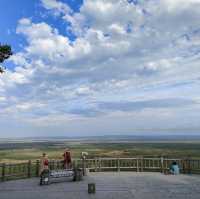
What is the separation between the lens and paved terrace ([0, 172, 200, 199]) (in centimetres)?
1471

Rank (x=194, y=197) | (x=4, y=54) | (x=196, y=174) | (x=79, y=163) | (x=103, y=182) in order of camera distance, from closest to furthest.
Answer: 1. (x=4, y=54)
2. (x=194, y=197)
3. (x=103, y=182)
4. (x=196, y=174)
5. (x=79, y=163)

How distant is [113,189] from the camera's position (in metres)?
16.5

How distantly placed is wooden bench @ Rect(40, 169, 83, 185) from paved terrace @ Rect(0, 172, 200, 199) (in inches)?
17.7

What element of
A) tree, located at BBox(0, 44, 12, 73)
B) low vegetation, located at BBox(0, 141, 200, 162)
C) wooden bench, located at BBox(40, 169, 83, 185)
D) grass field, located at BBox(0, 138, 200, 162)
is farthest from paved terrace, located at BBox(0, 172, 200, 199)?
grass field, located at BBox(0, 138, 200, 162)

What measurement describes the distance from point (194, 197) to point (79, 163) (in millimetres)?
14034

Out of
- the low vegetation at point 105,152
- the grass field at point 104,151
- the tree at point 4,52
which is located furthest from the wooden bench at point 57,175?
the grass field at point 104,151

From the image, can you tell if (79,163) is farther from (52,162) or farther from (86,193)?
(86,193)

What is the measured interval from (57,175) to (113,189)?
438 centimetres

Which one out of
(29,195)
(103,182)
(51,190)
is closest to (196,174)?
(103,182)

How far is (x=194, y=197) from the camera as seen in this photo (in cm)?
1403

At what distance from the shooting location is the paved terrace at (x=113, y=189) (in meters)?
14.7

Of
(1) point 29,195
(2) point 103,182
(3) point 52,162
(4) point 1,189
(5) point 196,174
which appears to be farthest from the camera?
(3) point 52,162

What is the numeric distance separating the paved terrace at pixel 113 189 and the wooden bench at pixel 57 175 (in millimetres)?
449

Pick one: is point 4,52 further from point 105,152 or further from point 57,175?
point 105,152
